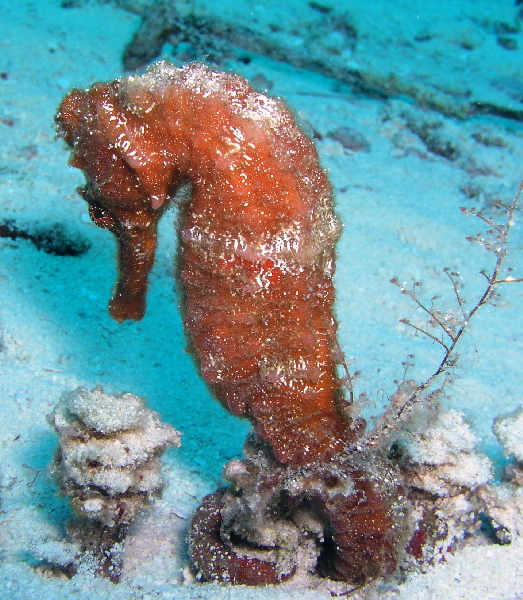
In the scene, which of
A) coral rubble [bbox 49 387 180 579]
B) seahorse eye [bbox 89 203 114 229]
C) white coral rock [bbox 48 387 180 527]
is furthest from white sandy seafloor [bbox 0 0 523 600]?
seahorse eye [bbox 89 203 114 229]

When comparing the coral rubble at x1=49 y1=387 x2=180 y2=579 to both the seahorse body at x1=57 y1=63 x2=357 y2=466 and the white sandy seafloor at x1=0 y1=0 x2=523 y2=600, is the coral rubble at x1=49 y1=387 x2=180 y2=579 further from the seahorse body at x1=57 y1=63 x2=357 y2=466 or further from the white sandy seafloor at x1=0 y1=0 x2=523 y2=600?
the seahorse body at x1=57 y1=63 x2=357 y2=466

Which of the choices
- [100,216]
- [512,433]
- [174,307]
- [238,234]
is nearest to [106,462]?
[100,216]

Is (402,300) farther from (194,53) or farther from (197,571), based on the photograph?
(194,53)

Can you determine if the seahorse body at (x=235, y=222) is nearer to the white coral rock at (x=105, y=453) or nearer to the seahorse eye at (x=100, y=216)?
the seahorse eye at (x=100, y=216)

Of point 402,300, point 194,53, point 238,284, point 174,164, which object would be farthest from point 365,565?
point 194,53

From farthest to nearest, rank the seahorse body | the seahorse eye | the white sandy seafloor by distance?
the white sandy seafloor, the seahorse eye, the seahorse body

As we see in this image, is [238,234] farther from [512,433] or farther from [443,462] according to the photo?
[512,433]
